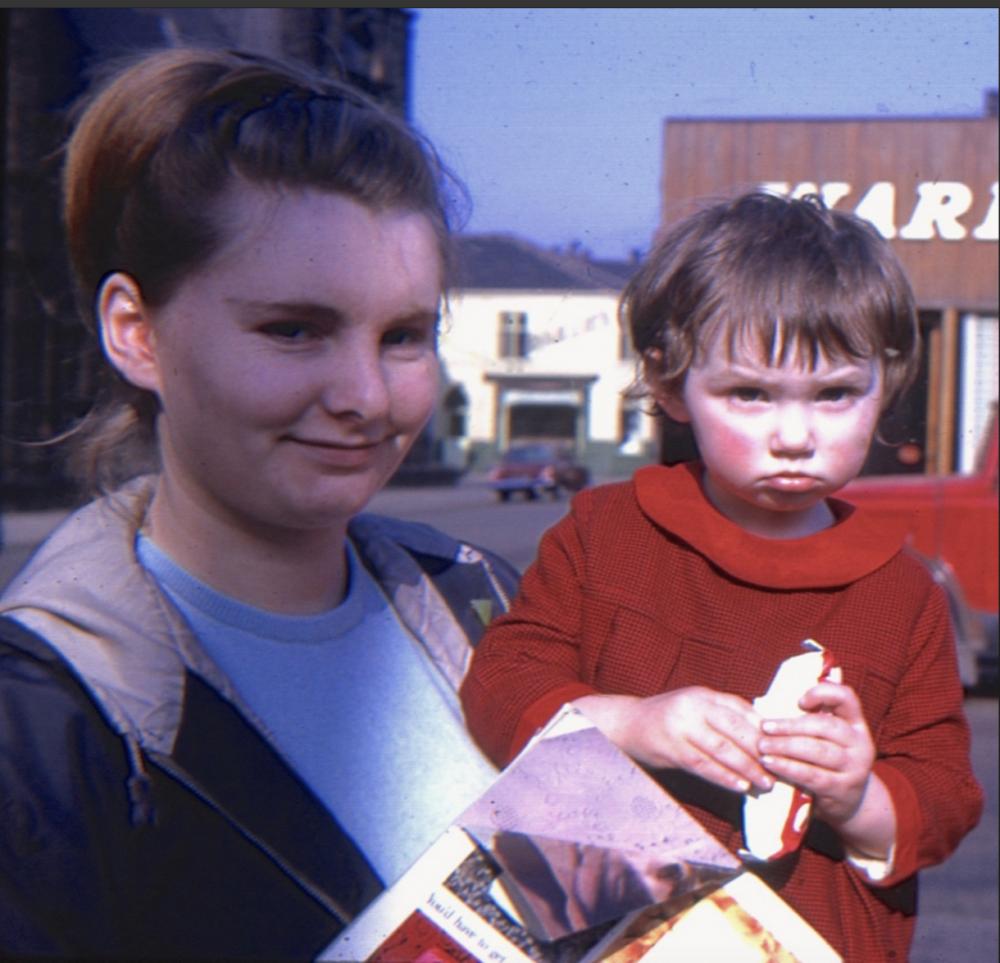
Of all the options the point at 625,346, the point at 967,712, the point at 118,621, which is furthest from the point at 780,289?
the point at 967,712

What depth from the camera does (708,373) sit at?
1271 mm

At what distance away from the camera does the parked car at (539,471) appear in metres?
1.45

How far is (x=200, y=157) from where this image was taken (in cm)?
125

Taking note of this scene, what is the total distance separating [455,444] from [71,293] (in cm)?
43

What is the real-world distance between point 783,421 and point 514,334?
0.30 m

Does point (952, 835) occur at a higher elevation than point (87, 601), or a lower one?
lower

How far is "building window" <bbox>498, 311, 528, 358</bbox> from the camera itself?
4.63 feet

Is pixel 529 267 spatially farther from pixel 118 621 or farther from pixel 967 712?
pixel 967 712

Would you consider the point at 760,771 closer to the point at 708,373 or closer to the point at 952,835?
the point at 952,835

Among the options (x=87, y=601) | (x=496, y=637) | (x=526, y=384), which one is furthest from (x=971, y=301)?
(x=87, y=601)

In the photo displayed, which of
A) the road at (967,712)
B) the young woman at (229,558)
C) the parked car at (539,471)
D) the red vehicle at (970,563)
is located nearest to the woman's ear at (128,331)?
the young woman at (229,558)

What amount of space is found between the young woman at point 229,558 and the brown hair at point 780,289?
0.22 meters

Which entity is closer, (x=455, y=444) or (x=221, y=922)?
Result: (x=221, y=922)

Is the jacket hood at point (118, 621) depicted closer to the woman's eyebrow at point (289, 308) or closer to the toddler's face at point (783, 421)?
the woman's eyebrow at point (289, 308)
